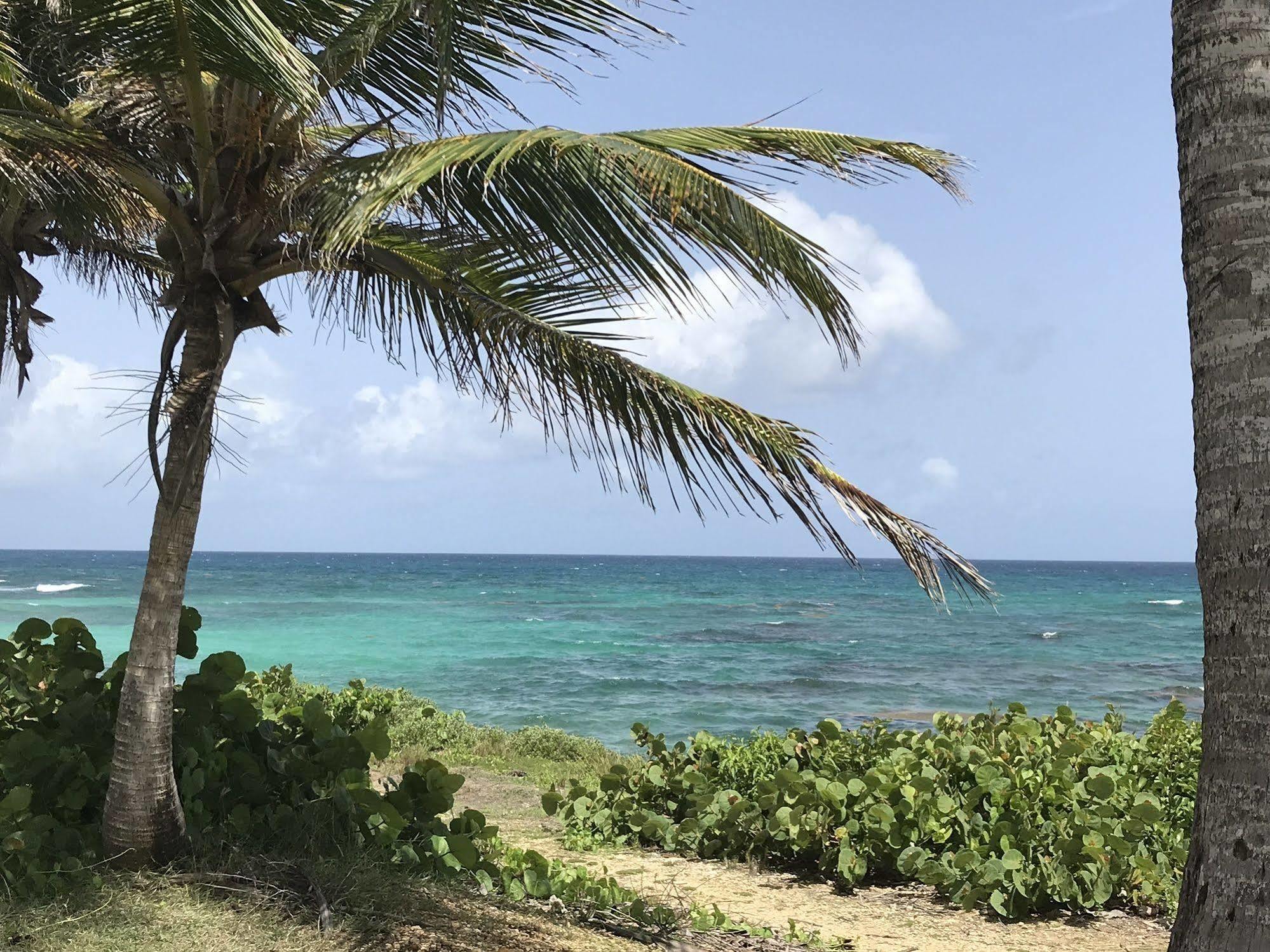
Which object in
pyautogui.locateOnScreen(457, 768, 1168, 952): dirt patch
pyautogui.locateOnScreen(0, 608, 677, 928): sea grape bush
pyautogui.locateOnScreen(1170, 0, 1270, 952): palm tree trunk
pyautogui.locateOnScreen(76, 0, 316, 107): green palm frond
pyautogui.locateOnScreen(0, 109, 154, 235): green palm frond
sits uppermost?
pyautogui.locateOnScreen(76, 0, 316, 107): green palm frond

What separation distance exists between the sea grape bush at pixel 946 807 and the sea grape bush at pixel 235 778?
4.25ft

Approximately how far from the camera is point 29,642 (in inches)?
209

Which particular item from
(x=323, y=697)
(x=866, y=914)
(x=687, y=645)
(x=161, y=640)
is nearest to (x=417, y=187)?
(x=161, y=640)

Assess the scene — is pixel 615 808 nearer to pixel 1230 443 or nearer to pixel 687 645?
pixel 1230 443

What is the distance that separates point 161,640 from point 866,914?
354 centimetres

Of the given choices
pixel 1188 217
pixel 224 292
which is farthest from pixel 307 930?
pixel 1188 217

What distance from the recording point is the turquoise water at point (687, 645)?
65.7 feet

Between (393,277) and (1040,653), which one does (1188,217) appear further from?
(1040,653)

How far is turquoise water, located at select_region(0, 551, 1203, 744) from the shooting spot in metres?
20.0

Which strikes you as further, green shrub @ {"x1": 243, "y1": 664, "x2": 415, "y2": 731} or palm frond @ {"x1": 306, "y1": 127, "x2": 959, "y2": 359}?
green shrub @ {"x1": 243, "y1": 664, "x2": 415, "y2": 731}

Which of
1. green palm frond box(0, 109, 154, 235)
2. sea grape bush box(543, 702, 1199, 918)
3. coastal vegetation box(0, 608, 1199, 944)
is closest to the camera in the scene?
green palm frond box(0, 109, 154, 235)

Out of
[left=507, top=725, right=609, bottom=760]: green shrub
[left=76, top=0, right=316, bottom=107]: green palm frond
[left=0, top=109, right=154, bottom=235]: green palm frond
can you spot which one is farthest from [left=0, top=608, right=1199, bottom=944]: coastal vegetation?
[left=507, top=725, right=609, bottom=760]: green shrub

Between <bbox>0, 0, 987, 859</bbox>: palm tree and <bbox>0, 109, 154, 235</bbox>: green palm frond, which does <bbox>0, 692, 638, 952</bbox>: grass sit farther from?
<bbox>0, 109, 154, 235</bbox>: green palm frond

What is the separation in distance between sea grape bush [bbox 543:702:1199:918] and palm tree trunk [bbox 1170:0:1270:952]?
2886mm
